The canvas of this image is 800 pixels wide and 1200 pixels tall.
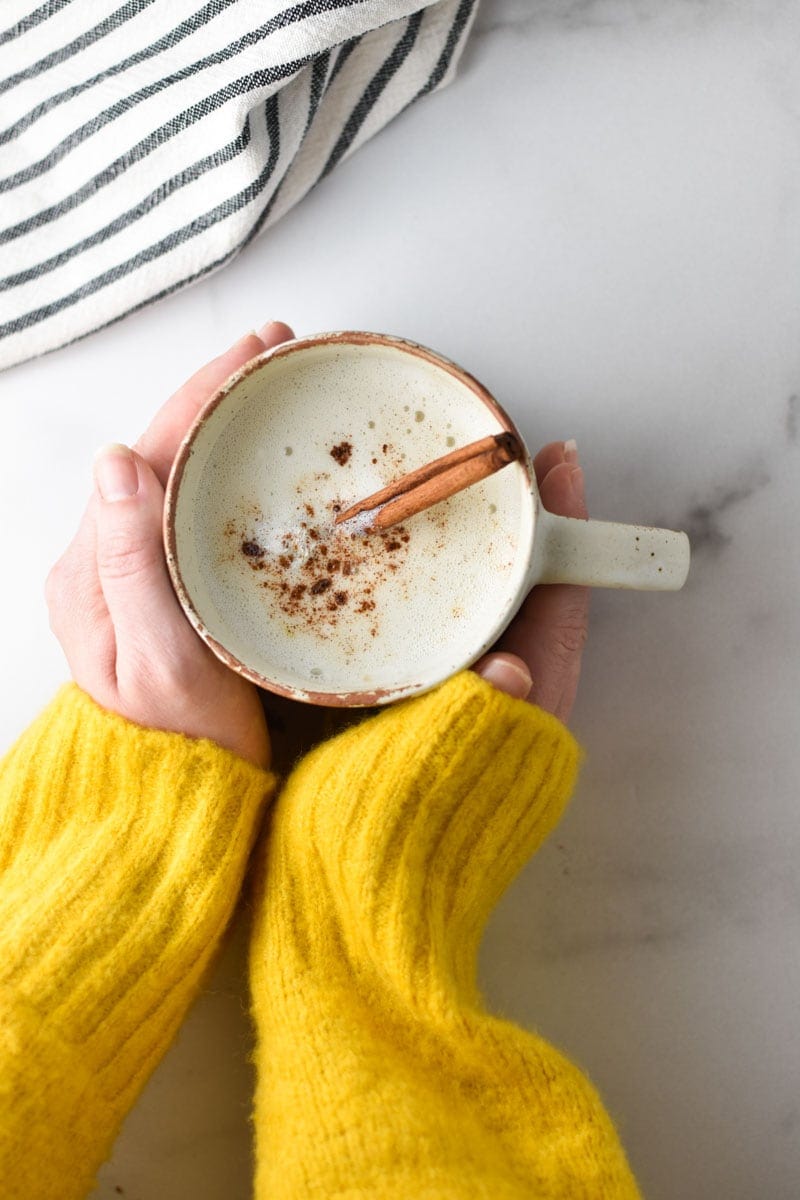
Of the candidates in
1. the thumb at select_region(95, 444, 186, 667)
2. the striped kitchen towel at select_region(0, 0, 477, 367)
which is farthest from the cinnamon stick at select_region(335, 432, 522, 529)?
the striped kitchen towel at select_region(0, 0, 477, 367)

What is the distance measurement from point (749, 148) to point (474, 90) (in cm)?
20

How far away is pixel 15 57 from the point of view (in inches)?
27.4

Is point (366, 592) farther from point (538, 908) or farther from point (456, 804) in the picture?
point (538, 908)

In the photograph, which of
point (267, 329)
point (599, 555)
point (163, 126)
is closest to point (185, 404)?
point (267, 329)

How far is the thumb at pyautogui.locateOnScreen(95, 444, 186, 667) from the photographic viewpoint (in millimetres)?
625

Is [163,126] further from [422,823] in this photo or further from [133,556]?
[422,823]

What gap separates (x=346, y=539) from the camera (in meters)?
0.63

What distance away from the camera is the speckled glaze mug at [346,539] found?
1.95ft

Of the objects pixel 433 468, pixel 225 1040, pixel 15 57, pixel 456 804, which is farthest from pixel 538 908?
pixel 15 57

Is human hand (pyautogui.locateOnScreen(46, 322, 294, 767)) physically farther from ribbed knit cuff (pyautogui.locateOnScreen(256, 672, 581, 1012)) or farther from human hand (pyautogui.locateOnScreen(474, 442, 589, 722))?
human hand (pyautogui.locateOnScreen(474, 442, 589, 722))

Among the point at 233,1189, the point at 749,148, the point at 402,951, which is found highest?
the point at 749,148

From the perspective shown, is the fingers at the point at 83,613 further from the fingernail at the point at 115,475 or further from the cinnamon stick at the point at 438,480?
the cinnamon stick at the point at 438,480

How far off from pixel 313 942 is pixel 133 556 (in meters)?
0.27

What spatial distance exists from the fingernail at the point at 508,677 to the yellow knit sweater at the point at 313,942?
1 centimetres
